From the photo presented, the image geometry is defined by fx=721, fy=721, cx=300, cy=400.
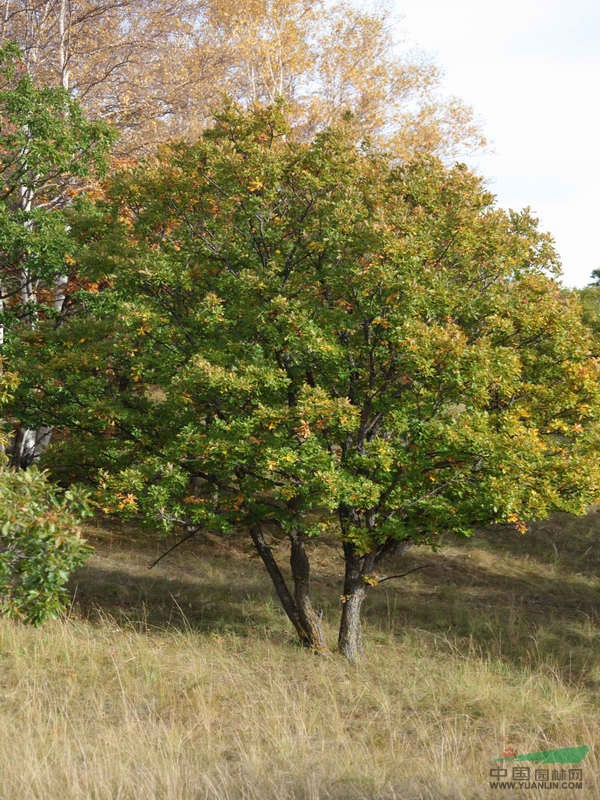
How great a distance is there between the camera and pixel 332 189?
1202 cm

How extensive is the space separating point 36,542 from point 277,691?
541cm

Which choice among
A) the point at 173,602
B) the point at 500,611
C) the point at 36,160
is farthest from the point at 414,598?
the point at 36,160

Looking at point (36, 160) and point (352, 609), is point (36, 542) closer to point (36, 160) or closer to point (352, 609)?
point (352, 609)

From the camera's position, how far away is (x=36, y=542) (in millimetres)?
6004

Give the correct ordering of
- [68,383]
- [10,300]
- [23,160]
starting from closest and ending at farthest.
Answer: [68,383] < [23,160] < [10,300]

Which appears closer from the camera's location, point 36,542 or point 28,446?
point 36,542

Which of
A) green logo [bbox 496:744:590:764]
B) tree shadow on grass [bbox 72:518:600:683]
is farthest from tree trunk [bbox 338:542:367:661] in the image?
green logo [bbox 496:744:590:764]

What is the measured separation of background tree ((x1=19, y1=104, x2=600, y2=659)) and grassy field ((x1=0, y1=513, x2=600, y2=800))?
2103mm

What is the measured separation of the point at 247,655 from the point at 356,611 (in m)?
2.10

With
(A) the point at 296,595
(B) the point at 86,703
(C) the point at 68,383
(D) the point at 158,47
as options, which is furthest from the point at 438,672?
(D) the point at 158,47

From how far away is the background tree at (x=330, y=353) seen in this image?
10.7 metres

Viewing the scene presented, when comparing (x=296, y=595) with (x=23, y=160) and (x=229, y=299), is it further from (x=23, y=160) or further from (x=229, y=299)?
(x=23, y=160)

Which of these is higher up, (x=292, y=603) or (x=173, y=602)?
(x=292, y=603)

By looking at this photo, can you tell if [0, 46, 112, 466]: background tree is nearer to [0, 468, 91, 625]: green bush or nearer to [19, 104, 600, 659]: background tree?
[19, 104, 600, 659]: background tree
